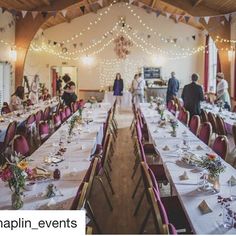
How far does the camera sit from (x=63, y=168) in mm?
3648

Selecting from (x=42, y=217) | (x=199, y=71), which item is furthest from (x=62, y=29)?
(x=42, y=217)

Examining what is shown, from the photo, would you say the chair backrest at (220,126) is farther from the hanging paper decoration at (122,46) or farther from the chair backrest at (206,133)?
the hanging paper decoration at (122,46)

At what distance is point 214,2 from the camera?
1030cm

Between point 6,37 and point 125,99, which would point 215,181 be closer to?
point 6,37

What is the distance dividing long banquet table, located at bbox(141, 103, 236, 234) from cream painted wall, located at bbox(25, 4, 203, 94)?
1052cm

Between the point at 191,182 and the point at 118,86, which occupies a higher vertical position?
the point at 118,86

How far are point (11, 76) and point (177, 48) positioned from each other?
25.1 ft

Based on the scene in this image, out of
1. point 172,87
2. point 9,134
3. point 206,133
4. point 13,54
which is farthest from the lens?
point 172,87

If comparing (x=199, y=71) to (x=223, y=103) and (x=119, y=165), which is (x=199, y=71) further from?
(x=119, y=165)

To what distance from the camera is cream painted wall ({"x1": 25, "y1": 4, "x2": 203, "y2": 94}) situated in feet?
51.4

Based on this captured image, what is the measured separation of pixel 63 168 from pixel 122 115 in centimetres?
932

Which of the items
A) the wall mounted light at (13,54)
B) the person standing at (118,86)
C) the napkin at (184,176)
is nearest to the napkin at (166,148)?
the napkin at (184,176)

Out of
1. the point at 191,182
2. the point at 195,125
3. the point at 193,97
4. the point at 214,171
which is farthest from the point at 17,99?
the point at 214,171

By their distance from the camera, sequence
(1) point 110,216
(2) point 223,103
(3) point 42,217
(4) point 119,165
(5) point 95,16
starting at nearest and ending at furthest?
(3) point 42,217
(1) point 110,216
(4) point 119,165
(2) point 223,103
(5) point 95,16
